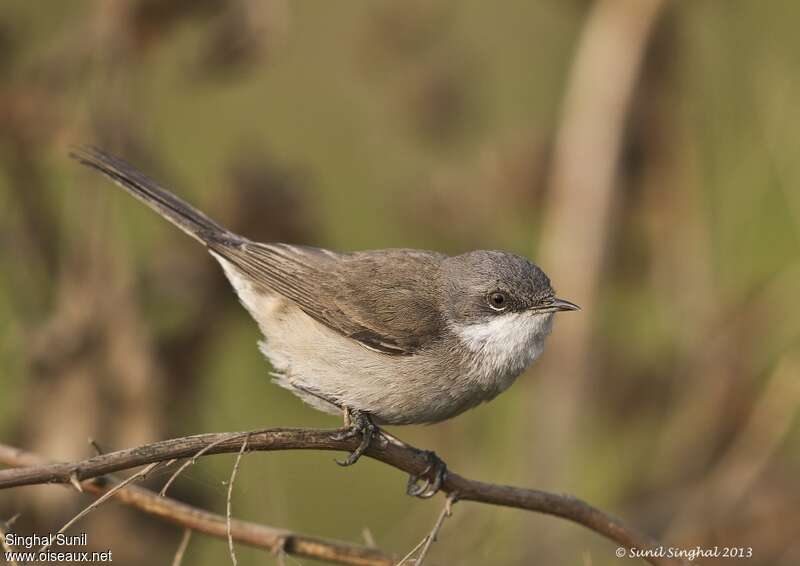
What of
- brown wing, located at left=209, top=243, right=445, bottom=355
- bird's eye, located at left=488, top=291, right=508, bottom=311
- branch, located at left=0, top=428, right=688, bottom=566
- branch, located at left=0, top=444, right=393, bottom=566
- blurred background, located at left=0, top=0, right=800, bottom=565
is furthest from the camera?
blurred background, located at left=0, top=0, right=800, bottom=565

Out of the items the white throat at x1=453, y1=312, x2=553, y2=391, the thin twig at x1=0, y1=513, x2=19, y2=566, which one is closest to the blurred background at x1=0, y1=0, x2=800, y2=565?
the white throat at x1=453, y1=312, x2=553, y2=391

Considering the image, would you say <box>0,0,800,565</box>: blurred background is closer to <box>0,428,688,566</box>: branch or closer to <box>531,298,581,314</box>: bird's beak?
<box>0,428,688,566</box>: branch

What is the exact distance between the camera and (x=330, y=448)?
2320mm

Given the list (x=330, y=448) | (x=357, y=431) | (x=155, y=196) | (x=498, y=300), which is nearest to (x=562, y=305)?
(x=498, y=300)

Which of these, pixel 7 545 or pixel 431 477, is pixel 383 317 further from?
pixel 7 545

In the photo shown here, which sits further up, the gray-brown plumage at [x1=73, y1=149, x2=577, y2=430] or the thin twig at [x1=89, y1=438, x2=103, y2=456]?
the gray-brown plumage at [x1=73, y1=149, x2=577, y2=430]

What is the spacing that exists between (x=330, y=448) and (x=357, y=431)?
1.63ft

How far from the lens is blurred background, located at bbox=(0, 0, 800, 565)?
4.11 metres

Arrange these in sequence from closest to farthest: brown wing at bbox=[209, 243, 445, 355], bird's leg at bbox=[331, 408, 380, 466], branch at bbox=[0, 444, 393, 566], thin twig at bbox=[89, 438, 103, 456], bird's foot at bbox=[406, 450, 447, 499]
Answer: thin twig at bbox=[89, 438, 103, 456] → branch at bbox=[0, 444, 393, 566] → bird's leg at bbox=[331, 408, 380, 466] → bird's foot at bbox=[406, 450, 447, 499] → brown wing at bbox=[209, 243, 445, 355]

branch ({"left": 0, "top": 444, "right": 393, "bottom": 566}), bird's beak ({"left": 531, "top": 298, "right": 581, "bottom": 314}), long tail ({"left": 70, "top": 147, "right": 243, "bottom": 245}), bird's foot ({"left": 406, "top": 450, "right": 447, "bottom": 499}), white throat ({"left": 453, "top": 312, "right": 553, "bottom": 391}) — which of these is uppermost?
long tail ({"left": 70, "top": 147, "right": 243, "bottom": 245})

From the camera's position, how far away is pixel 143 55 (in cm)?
416

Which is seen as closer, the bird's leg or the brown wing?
the bird's leg

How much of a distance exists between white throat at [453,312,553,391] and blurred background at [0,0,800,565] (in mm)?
505

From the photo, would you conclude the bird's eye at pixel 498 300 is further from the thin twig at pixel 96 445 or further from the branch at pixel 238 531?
the thin twig at pixel 96 445
